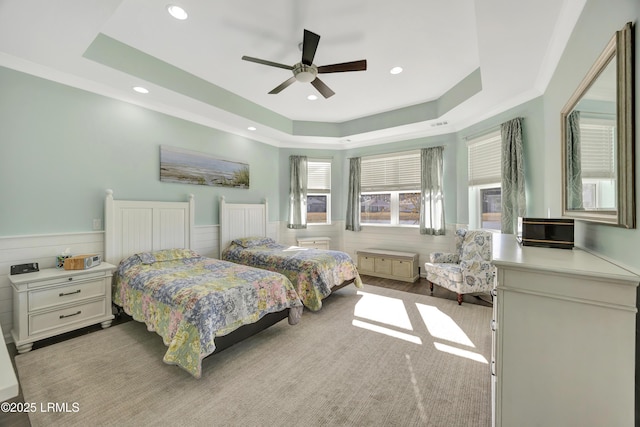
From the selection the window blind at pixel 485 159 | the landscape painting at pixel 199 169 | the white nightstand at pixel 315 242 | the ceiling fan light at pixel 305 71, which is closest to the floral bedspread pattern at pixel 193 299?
the landscape painting at pixel 199 169

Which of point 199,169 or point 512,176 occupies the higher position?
point 199,169

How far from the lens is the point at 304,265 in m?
3.51

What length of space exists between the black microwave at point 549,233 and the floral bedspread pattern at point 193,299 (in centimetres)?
223

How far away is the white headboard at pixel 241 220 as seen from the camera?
14.6ft

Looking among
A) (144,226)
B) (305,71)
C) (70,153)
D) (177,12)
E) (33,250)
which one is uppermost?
(177,12)

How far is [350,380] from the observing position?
6.72 feet

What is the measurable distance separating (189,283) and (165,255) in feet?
4.09

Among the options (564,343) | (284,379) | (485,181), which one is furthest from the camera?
(485,181)

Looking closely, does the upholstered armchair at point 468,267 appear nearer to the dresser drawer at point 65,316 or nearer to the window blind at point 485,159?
the window blind at point 485,159

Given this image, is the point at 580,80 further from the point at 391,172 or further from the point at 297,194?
the point at 297,194

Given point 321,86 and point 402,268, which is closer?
point 321,86

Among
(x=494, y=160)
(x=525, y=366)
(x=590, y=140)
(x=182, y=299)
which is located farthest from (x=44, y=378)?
(x=494, y=160)

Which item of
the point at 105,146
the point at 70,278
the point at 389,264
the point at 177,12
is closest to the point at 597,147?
the point at 177,12

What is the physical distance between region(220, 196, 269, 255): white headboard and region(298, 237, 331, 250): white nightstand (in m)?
0.84
